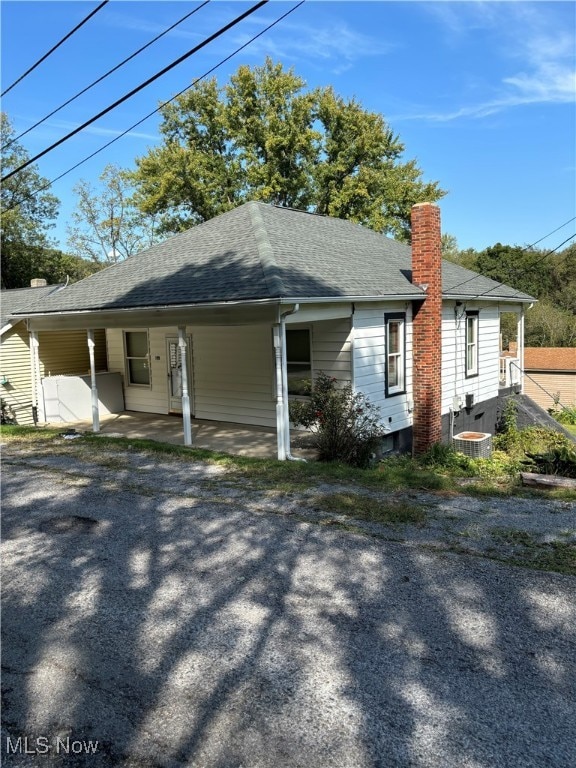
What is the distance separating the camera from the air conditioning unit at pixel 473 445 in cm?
1395

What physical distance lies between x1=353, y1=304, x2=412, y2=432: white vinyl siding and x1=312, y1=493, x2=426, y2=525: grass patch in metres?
4.57

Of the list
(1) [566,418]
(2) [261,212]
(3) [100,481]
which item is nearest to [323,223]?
(2) [261,212]

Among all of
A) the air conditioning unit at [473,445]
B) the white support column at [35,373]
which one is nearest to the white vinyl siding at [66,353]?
the white support column at [35,373]

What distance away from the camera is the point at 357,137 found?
31625 millimetres

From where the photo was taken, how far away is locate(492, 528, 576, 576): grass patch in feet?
16.7

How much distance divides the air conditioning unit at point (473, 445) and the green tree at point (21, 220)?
34.4 m

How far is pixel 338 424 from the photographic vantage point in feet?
32.7

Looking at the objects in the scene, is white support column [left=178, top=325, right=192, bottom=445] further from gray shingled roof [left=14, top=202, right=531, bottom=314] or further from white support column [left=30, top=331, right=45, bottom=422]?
white support column [left=30, top=331, right=45, bottom=422]

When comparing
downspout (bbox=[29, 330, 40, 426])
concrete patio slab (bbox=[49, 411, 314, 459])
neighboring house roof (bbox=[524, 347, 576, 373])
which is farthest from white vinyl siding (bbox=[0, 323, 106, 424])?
neighboring house roof (bbox=[524, 347, 576, 373])

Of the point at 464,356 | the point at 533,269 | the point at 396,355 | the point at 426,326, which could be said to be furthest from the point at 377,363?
the point at 533,269

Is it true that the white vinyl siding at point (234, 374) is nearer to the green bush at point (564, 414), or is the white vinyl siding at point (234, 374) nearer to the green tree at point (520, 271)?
the green bush at point (564, 414)

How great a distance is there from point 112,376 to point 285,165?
796 inches

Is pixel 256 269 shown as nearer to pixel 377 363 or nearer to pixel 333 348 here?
pixel 333 348

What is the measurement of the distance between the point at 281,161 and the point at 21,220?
63.2 feet
